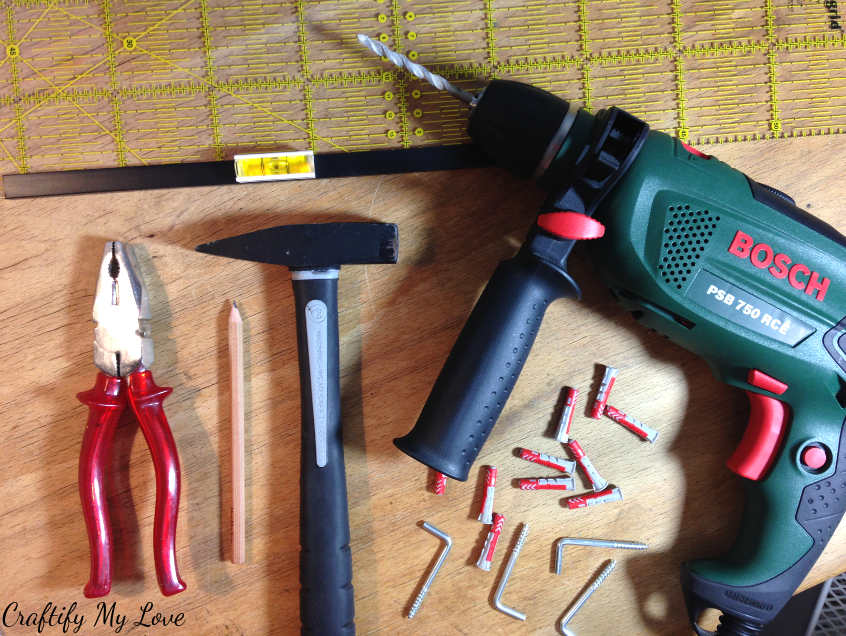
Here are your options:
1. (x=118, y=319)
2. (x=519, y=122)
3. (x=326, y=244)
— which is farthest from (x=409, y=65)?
(x=118, y=319)

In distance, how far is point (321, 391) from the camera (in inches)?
37.7

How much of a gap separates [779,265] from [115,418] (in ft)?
3.54

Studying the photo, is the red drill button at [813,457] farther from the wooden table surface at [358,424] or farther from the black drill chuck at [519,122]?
the black drill chuck at [519,122]

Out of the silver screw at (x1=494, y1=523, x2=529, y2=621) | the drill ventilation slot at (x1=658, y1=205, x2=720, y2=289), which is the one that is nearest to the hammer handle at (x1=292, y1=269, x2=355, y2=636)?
the silver screw at (x1=494, y1=523, x2=529, y2=621)

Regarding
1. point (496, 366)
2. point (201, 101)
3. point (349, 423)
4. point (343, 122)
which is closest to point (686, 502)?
point (496, 366)

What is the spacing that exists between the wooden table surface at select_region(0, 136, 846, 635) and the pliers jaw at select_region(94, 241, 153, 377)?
8 cm

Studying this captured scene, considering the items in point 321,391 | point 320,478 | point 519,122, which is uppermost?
point 519,122

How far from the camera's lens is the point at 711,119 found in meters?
1.06

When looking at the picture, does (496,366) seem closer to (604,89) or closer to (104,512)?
(604,89)

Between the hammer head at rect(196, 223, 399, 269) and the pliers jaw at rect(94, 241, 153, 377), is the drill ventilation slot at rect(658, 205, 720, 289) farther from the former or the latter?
the pliers jaw at rect(94, 241, 153, 377)

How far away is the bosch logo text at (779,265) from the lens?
88cm

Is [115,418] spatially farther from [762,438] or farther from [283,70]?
[762,438]

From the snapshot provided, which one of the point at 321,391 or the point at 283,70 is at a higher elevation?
the point at 283,70

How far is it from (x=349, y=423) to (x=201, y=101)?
634 mm
